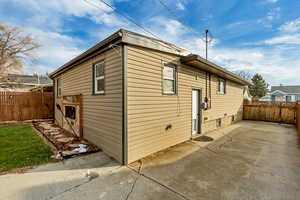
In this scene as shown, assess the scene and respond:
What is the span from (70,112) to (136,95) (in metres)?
4.56

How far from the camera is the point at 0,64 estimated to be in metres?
14.0

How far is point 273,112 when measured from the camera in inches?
420

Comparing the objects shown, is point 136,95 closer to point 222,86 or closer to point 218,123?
point 218,123

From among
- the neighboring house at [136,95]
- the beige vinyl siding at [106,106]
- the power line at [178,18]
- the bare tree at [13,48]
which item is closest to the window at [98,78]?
the neighboring house at [136,95]

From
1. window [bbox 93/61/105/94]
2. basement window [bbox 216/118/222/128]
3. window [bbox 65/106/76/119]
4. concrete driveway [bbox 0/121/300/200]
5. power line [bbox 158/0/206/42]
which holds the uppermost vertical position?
power line [bbox 158/0/206/42]

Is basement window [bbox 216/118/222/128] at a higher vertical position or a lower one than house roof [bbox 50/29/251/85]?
lower

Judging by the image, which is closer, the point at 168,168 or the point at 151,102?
the point at 168,168

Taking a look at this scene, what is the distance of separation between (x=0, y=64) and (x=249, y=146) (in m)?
22.1

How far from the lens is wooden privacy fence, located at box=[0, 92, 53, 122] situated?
8.55 m

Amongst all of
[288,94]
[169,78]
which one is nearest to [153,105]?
[169,78]

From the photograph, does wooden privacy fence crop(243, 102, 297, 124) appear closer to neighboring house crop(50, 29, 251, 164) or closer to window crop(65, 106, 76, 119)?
neighboring house crop(50, 29, 251, 164)

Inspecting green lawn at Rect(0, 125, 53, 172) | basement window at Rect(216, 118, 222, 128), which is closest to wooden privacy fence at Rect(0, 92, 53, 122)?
green lawn at Rect(0, 125, 53, 172)

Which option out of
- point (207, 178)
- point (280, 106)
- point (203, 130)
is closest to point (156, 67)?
point (207, 178)

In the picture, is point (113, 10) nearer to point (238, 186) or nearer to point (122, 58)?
point (122, 58)
